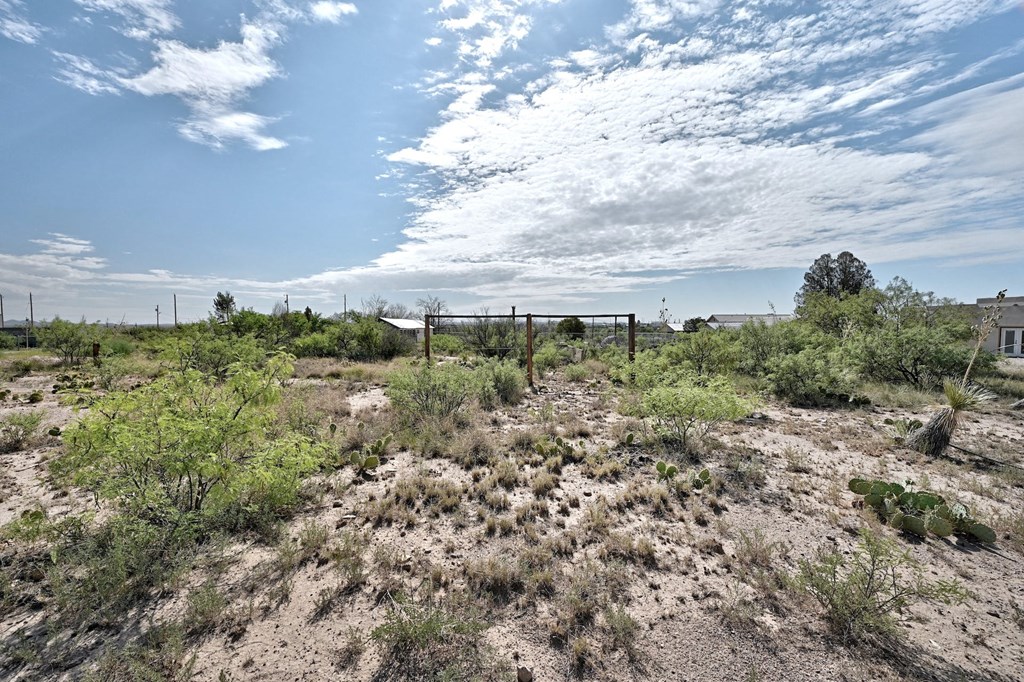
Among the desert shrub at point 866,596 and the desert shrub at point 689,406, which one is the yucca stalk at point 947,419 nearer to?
the desert shrub at point 689,406

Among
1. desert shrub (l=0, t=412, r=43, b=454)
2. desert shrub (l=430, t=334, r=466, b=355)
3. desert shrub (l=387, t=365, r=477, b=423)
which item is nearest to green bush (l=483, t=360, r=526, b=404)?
desert shrub (l=387, t=365, r=477, b=423)

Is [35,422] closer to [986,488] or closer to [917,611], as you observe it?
[917,611]

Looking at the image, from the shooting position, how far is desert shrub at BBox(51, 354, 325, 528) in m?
3.03

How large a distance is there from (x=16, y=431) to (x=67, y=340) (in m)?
11.7

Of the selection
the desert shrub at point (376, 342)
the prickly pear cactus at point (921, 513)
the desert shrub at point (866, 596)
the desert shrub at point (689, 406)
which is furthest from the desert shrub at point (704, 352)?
the desert shrub at point (376, 342)

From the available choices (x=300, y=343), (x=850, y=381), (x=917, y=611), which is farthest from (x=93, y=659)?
(x=300, y=343)

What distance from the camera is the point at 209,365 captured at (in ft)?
35.0

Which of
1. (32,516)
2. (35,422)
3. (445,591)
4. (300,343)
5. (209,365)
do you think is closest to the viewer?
(445,591)

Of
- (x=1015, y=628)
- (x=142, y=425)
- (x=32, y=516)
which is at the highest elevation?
(x=142, y=425)

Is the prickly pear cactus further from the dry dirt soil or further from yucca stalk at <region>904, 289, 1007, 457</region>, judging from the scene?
yucca stalk at <region>904, 289, 1007, 457</region>

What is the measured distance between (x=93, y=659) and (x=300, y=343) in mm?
16983

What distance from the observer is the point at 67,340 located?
1418 centimetres

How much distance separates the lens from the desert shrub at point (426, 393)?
7250mm

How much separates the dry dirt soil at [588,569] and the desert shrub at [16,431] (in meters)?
0.18
